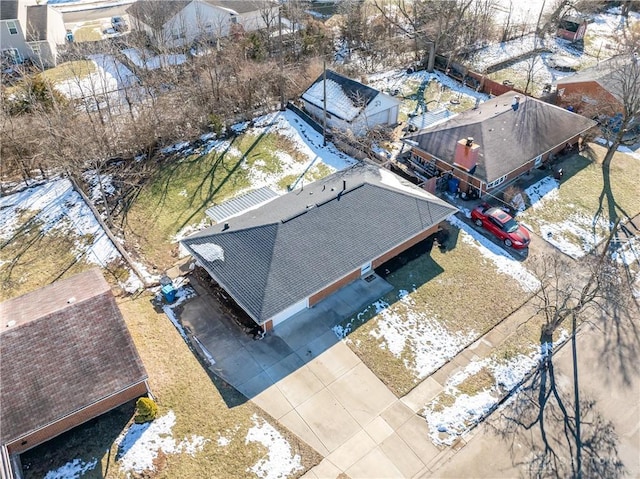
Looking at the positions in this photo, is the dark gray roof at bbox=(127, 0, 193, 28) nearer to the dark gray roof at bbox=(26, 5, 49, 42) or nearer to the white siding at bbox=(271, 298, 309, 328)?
the dark gray roof at bbox=(26, 5, 49, 42)

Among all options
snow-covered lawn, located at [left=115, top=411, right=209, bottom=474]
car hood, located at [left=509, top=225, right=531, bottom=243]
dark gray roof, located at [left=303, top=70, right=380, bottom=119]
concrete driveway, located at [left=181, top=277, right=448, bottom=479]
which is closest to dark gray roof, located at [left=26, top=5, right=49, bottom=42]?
dark gray roof, located at [left=303, top=70, right=380, bottom=119]

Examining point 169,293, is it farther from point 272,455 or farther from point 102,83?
point 102,83

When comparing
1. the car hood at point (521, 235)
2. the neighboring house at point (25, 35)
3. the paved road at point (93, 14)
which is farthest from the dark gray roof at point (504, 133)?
the paved road at point (93, 14)

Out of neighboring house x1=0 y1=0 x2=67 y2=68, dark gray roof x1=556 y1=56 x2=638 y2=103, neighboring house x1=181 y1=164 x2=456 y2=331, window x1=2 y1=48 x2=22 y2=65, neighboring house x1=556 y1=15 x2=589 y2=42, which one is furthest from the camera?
neighboring house x1=556 y1=15 x2=589 y2=42

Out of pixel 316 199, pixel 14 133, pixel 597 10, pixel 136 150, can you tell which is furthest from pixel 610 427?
pixel 597 10

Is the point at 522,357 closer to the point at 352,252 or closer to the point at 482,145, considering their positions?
the point at 352,252
